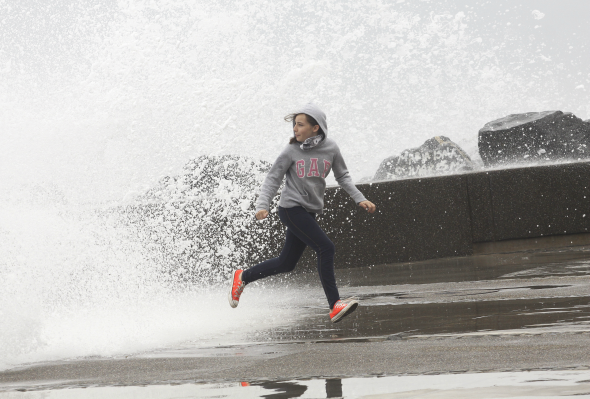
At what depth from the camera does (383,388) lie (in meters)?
3.21

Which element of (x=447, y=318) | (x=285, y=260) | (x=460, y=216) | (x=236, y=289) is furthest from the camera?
(x=460, y=216)

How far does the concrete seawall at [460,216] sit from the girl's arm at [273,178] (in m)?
3.30

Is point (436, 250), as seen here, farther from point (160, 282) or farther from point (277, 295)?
point (160, 282)

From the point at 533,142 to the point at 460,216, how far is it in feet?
8.30

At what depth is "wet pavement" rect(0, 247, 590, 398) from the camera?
3346 mm

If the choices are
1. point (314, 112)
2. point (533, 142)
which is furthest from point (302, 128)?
point (533, 142)

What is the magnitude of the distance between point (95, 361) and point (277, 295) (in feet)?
9.79

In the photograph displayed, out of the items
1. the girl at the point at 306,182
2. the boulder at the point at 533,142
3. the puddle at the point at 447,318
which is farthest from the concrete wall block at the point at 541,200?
the girl at the point at 306,182

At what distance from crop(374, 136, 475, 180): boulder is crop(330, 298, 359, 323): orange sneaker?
599 centimetres

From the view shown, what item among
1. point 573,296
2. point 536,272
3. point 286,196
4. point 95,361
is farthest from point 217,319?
point 536,272

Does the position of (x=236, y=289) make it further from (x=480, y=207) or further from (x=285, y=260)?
(x=480, y=207)

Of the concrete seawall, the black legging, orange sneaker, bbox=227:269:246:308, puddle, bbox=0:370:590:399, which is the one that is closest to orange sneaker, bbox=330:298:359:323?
the black legging

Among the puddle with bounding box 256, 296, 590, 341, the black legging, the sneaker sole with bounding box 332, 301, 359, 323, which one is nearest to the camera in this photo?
the puddle with bounding box 256, 296, 590, 341

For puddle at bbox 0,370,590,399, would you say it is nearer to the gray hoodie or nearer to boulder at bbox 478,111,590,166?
the gray hoodie
